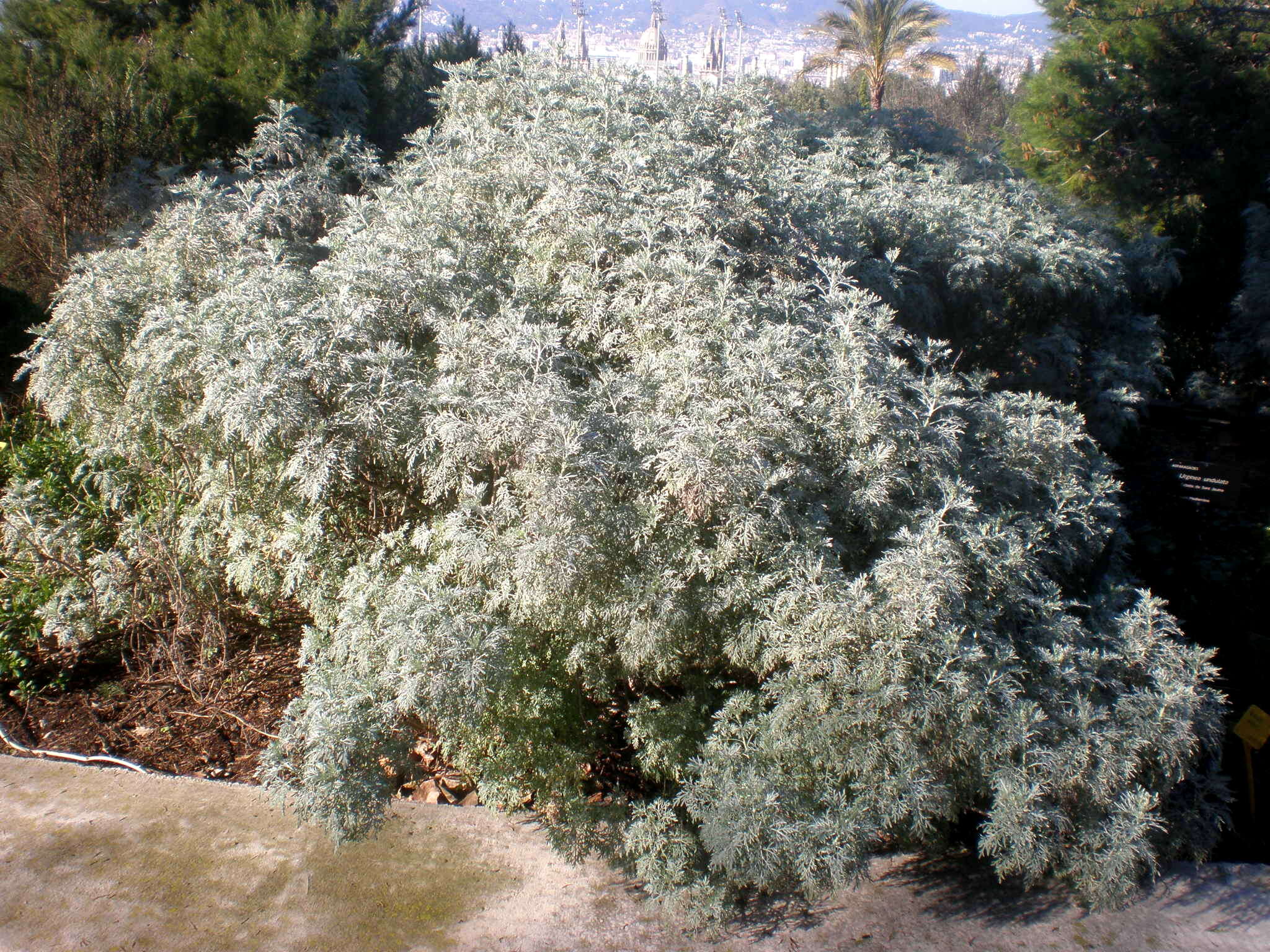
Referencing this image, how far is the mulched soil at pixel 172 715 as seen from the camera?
13.0 ft

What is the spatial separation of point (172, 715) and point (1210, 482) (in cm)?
773

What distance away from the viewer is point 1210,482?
6.87 metres

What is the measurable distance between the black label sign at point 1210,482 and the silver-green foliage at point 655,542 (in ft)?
11.1

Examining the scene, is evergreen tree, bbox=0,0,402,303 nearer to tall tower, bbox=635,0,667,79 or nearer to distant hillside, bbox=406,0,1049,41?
tall tower, bbox=635,0,667,79

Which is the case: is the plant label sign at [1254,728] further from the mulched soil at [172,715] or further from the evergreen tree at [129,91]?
the evergreen tree at [129,91]

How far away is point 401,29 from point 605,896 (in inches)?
434

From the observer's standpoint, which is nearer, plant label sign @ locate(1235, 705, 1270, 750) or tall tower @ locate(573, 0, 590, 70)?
Result: plant label sign @ locate(1235, 705, 1270, 750)

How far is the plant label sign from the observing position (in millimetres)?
3758

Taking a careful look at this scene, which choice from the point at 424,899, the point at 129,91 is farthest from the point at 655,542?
the point at 129,91

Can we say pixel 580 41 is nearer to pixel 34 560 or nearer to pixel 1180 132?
pixel 34 560

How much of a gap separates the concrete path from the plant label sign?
578 mm

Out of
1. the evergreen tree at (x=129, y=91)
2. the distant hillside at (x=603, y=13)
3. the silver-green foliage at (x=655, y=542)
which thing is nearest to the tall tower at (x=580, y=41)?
the distant hillside at (x=603, y=13)

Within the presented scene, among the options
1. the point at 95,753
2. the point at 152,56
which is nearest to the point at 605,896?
the point at 95,753

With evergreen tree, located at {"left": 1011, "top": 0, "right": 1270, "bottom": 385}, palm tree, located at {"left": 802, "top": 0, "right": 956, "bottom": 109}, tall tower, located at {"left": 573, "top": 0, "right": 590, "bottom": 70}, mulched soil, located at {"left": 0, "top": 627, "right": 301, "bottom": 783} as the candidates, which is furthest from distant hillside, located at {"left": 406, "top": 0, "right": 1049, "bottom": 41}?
mulched soil, located at {"left": 0, "top": 627, "right": 301, "bottom": 783}
